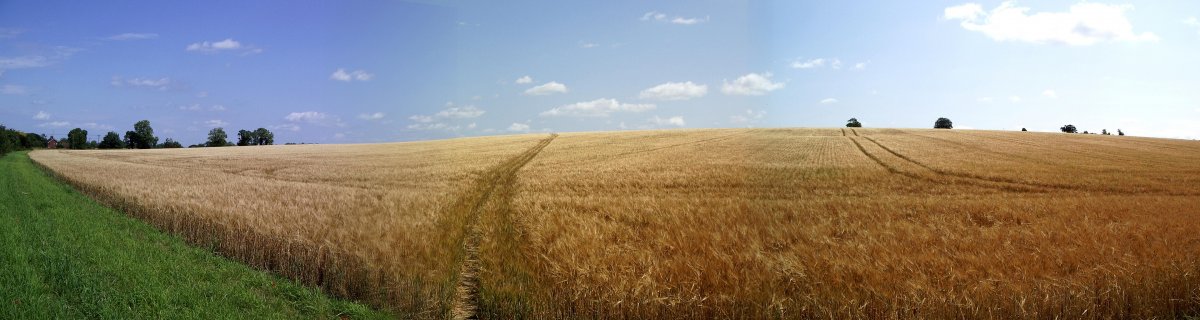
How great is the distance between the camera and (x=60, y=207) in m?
13.5

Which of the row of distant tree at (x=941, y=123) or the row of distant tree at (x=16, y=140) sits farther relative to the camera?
the row of distant tree at (x=941, y=123)

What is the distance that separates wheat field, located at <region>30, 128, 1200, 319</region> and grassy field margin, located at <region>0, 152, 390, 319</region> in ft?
2.04

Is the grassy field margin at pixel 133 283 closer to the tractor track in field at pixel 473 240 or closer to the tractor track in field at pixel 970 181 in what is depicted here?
the tractor track in field at pixel 473 240

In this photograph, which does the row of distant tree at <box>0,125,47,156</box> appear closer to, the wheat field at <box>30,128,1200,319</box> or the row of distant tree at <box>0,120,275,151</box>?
the row of distant tree at <box>0,120,275,151</box>

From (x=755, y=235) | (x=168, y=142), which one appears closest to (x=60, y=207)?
(x=755, y=235)

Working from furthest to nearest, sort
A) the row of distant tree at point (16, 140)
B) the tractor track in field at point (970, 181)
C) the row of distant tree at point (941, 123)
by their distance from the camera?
the row of distant tree at point (941, 123) < the row of distant tree at point (16, 140) < the tractor track in field at point (970, 181)

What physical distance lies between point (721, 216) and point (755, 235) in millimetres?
1103

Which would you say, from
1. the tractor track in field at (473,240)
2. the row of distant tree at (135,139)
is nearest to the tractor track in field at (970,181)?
the tractor track in field at (473,240)

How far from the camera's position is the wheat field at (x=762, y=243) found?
6.02 metres

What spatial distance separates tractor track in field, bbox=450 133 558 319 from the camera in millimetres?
6773

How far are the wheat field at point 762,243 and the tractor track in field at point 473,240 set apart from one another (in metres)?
0.04

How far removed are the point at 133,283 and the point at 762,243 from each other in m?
7.24

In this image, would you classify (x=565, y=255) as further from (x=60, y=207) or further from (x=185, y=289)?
(x=60, y=207)

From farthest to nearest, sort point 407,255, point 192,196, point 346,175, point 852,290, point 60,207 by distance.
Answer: point 346,175, point 192,196, point 60,207, point 407,255, point 852,290
